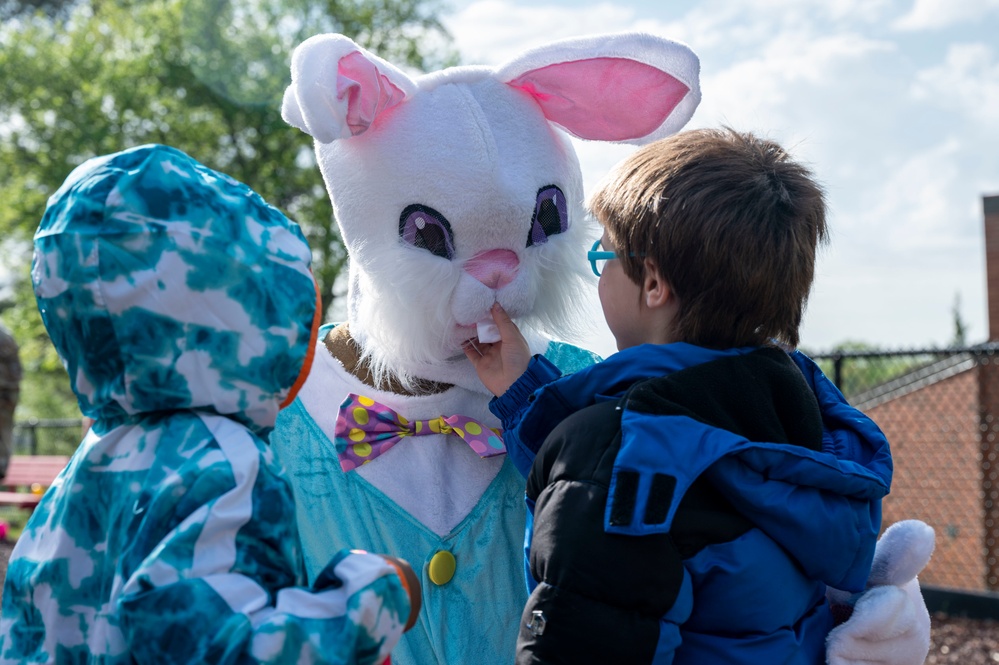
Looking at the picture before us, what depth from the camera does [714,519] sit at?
1539 millimetres

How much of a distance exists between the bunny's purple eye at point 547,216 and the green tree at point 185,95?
44.8ft

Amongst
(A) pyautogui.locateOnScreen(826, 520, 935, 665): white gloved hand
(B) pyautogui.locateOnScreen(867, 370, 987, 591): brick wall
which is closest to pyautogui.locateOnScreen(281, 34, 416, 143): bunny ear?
(A) pyautogui.locateOnScreen(826, 520, 935, 665): white gloved hand

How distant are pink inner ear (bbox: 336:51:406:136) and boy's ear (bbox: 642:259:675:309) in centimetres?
69

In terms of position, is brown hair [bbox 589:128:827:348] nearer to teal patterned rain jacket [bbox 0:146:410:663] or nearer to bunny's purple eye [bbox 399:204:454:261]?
bunny's purple eye [bbox 399:204:454:261]

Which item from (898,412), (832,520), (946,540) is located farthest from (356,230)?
(898,412)

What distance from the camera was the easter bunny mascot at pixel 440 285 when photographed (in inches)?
77.8

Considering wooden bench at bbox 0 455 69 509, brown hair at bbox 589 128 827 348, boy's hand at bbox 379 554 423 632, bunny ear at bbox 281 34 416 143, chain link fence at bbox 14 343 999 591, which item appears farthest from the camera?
wooden bench at bbox 0 455 69 509

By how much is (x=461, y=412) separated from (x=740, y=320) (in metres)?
0.69

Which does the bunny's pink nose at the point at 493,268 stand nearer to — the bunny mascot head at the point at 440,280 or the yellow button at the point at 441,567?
the bunny mascot head at the point at 440,280

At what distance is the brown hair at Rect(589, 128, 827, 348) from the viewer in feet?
5.55

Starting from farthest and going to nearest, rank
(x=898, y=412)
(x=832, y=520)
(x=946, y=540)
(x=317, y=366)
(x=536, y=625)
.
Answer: (x=898, y=412) < (x=946, y=540) < (x=317, y=366) < (x=832, y=520) < (x=536, y=625)

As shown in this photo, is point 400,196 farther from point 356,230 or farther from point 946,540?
point 946,540

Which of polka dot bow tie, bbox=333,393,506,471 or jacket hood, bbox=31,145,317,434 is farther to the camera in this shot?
polka dot bow tie, bbox=333,393,506,471

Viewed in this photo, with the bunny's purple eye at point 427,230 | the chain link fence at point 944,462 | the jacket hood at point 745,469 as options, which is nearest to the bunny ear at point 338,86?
the bunny's purple eye at point 427,230
